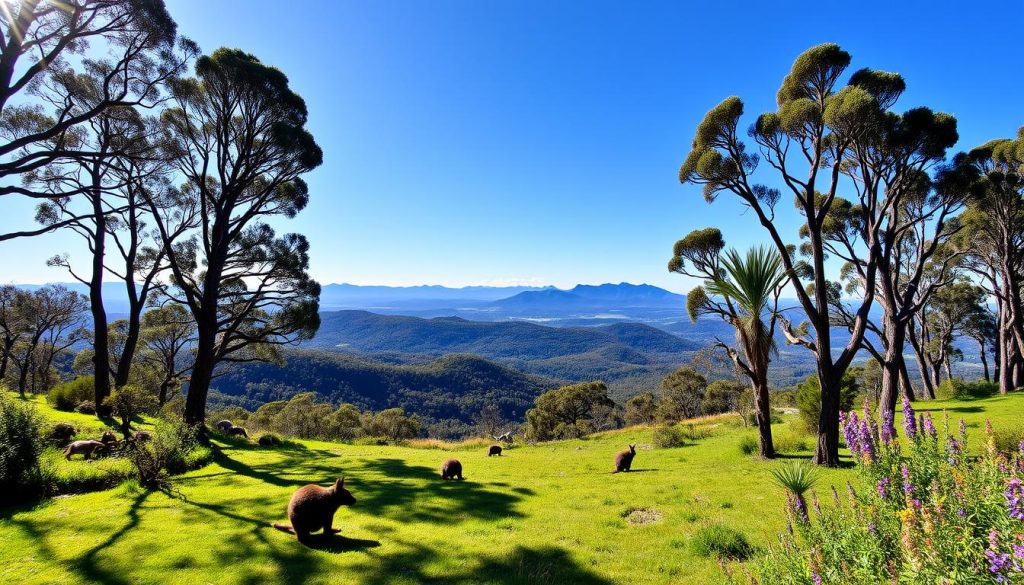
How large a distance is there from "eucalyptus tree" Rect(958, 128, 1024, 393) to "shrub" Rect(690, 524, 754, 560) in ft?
57.3

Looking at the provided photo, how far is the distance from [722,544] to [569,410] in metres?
47.9

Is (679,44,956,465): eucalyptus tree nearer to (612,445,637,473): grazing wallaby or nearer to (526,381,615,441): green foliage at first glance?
(612,445,637,473): grazing wallaby

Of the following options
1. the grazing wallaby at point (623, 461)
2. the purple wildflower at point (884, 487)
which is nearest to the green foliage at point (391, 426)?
the grazing wallaby at point (623, 461)

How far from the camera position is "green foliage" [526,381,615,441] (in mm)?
51844

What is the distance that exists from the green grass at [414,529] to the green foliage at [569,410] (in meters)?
41.0

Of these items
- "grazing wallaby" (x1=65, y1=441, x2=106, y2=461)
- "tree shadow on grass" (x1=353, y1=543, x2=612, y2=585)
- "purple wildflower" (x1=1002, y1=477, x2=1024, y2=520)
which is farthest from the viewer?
"grazing wallaby" (x1=65, y1=441, x2=106, y2=461)

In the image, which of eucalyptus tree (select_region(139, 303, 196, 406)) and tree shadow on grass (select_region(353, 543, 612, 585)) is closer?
tree shadow on grass (select_region(353, 543, 612, 585))

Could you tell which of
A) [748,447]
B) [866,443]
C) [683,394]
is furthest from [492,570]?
[683,394]

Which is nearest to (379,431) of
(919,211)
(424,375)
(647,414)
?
(647,414)

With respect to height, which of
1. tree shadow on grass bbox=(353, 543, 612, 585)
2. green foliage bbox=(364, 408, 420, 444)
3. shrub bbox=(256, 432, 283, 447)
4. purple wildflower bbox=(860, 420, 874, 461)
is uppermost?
purple wildflower bbox=(860, 420, 874, 461)

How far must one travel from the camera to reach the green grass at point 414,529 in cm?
529

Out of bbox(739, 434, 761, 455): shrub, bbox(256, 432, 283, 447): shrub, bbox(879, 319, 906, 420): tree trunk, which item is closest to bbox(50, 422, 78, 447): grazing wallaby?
bbox(256, 432, 283, 447): shrub

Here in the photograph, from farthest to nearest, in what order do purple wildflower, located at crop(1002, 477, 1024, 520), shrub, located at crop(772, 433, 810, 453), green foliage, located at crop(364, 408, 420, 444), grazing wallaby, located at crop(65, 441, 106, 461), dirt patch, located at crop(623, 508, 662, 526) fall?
green foliage, located at crop(364, 408, 420, 444) → shrub, located at crop(772, 433, 810, 453) → grazing wallaby, located at crop(65, 441, 106, 461) → dirt patch, located at crop(623, 508, 662, 526) → purple wildflower, located at crop(1002, 477, 1024, 520)

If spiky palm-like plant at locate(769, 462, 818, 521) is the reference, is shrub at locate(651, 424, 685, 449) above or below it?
below
